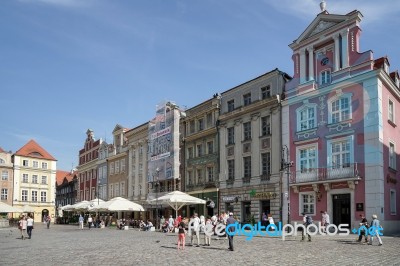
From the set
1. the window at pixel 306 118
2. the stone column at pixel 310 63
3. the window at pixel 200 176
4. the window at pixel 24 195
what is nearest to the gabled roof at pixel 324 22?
the stone column at pixel 310 63

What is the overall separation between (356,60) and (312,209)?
10.6 m

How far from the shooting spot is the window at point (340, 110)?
30156 mm

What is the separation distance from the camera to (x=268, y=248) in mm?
19109

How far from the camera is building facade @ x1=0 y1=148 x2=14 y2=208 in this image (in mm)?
77562

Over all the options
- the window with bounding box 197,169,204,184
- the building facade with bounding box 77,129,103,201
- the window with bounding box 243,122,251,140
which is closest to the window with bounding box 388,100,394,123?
the window with bounding box 243,122,251,140

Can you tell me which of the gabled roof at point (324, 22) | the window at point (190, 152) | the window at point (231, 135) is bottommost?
the window at point (190, 152)

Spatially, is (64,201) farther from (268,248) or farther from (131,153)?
(268,248)

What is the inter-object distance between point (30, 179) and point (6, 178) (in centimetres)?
451

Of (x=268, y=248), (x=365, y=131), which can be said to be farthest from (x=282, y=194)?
(x=268, y=248)

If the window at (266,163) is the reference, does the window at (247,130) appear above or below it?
above

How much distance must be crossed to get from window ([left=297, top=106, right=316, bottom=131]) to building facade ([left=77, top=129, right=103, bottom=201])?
132 ft

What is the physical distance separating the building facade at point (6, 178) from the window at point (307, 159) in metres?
60.6

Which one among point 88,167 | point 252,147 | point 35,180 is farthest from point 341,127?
point 35,180

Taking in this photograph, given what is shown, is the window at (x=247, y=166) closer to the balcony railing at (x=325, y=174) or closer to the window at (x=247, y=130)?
the window at (x=247, y=130)
